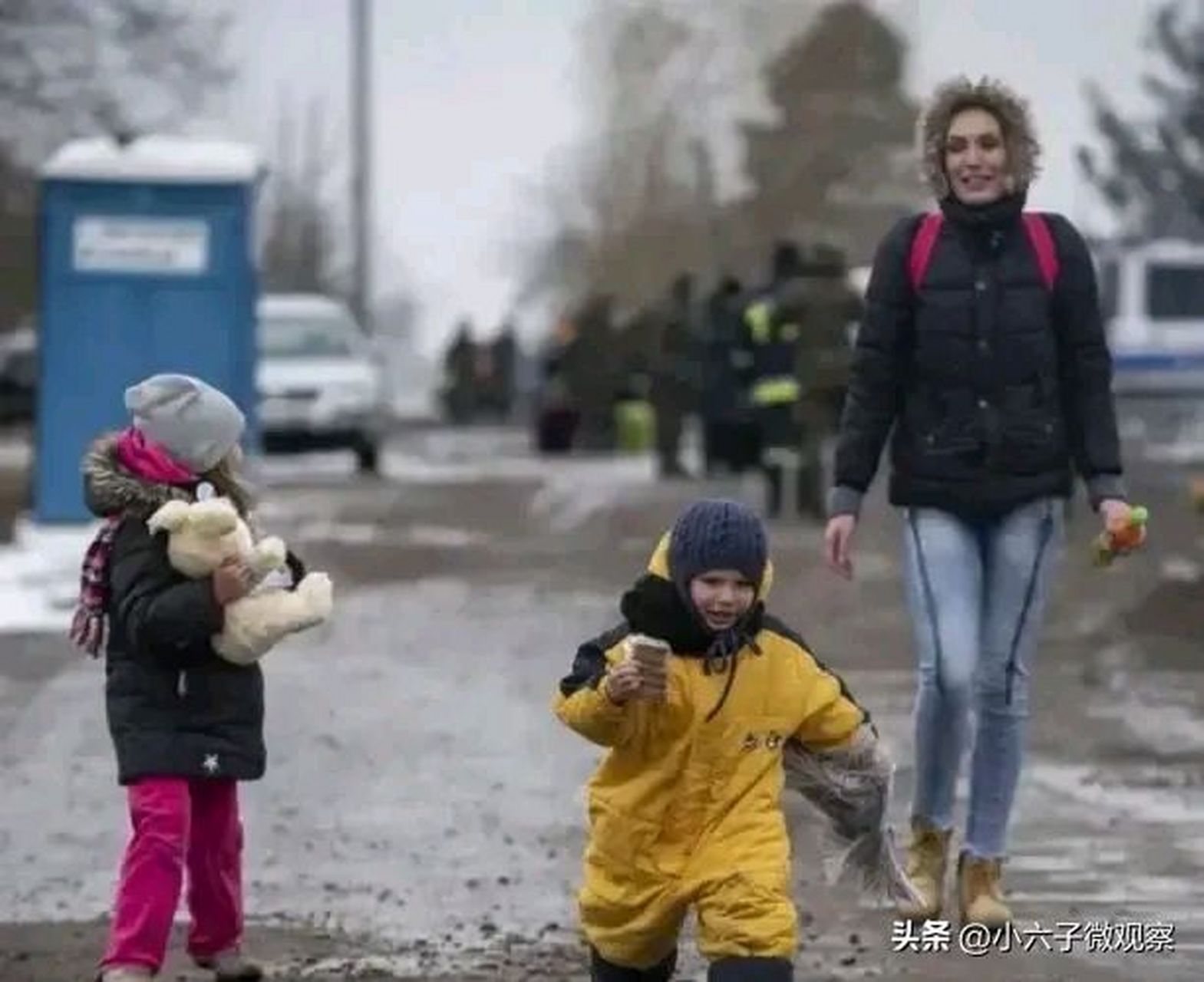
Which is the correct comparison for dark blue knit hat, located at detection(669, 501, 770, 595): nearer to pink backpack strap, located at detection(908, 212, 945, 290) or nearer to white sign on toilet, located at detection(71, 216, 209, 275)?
Result: pink backpack strap, located at detection(908, 212, 945, 290)

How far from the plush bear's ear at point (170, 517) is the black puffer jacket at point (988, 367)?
5.62ft

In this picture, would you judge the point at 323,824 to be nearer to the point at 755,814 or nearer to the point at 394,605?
the point at 755,814

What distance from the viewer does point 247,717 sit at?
767cm

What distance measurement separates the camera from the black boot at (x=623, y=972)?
6.81 m

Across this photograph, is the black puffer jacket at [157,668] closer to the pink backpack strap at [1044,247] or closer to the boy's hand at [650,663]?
the boy's hand at [650,663]

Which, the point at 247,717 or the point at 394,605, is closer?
the point at 247,717

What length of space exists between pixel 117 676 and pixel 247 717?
0.91ft

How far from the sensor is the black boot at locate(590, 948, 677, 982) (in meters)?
6.81

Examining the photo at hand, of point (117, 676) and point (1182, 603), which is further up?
point (117, 676)

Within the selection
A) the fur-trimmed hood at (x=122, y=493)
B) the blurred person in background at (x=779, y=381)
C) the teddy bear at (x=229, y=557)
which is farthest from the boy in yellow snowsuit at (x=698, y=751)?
the blurred person in background at (x=779, y=381)

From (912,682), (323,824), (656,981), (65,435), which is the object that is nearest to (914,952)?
(656,981)

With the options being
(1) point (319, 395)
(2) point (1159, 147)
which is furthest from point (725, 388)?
(2) point (1159, 147)

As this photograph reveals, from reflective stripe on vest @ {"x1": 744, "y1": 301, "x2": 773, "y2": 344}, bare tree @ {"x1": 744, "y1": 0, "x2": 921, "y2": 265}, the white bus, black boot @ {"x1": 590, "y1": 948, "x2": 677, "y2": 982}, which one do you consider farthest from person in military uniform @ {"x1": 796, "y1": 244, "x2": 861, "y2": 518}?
bare tree @ {"x1": 744, "y1": 0, "x2": 921, "y2": 265}

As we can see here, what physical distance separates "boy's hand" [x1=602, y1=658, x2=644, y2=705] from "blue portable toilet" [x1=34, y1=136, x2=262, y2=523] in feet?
47.2
